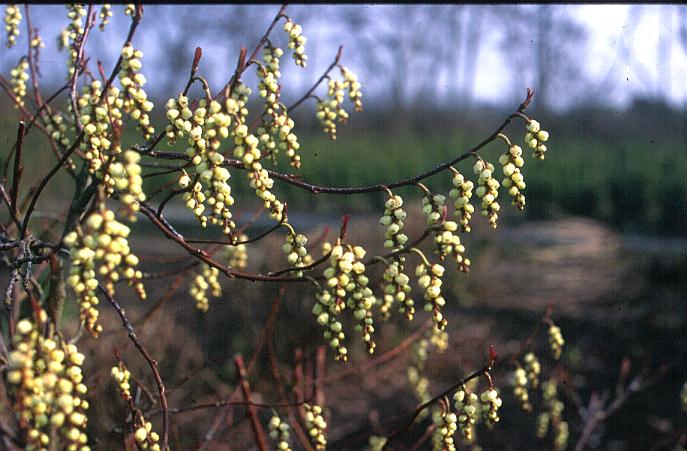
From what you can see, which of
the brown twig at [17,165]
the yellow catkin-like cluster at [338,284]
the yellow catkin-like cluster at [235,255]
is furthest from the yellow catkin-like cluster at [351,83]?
Result: the brown twig at [17,165]

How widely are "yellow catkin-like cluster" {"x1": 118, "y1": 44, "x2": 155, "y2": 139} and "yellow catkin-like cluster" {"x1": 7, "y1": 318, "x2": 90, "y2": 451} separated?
50 centimetres

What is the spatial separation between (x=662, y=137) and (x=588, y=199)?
96.3 inches

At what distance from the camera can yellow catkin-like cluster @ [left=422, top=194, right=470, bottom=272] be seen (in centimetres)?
132

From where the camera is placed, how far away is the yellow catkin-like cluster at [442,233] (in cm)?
132

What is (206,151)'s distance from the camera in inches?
48.9

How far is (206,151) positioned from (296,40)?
572 millimetres

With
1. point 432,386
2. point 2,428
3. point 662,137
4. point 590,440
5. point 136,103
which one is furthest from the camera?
point 662,137

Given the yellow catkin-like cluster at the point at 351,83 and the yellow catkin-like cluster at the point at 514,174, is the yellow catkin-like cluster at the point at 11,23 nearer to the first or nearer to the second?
the yellow catkin-like cluster at the point at 351,83

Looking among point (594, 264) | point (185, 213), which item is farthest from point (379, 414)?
point (185, 213)

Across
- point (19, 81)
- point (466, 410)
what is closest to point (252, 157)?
point (466, 410)

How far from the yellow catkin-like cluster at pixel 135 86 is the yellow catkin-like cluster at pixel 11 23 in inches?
32.8

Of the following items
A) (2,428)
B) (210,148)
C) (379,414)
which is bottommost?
(379,414)

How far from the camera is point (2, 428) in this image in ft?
5.41

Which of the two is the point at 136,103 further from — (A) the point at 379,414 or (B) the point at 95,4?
(A) the point at 379,414
